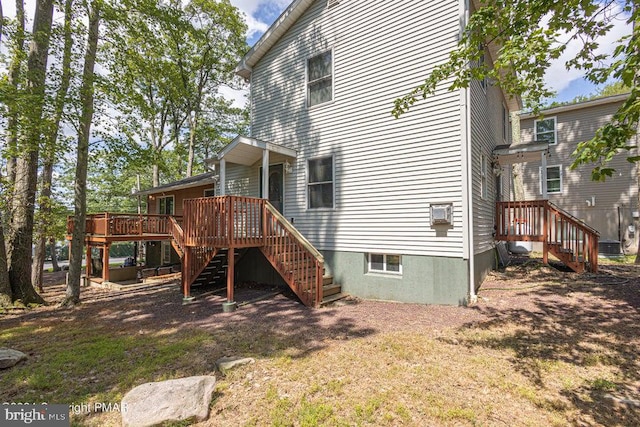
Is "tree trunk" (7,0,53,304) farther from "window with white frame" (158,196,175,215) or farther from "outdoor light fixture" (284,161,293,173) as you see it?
"window with white frame" (158,196,175,215)

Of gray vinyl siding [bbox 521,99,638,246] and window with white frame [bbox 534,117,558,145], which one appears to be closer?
gray vinyl siding [bbox 521,99,638,246]

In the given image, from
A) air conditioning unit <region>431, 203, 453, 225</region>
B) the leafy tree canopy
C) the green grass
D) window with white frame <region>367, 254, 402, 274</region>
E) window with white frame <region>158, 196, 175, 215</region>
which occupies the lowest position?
the green grass

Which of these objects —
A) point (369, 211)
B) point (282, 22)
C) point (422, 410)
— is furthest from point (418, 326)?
point (282, 22)

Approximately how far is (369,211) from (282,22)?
6.60 meters

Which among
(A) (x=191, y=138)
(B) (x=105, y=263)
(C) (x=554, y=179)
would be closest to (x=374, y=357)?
(B) (x=105, y=263)

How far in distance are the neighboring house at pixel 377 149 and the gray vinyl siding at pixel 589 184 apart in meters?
9.35

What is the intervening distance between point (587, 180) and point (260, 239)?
17.0 metres

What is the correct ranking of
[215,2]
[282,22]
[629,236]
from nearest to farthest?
1. [282,22]
2. [629,236]
3. [215,2]

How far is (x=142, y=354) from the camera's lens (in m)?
4.75

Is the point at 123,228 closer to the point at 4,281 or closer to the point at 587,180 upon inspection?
the point at 4,281

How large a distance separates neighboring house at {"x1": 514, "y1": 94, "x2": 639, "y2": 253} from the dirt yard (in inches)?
390

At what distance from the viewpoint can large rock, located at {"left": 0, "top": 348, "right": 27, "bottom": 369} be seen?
171 inches

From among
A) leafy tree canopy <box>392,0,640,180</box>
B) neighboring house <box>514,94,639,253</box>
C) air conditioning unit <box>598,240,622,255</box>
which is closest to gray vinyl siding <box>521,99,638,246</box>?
neighboring house <box>514,94,639,253</box>

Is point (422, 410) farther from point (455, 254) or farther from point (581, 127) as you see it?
point (581, 127)
